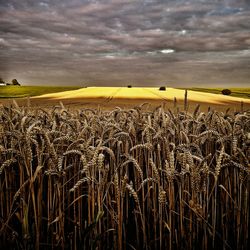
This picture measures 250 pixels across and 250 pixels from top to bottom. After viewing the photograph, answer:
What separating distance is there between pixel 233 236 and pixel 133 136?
147 centimetres

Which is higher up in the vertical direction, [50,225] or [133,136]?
[133,136]

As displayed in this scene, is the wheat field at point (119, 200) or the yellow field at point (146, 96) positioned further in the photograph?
the yellow field at point (146, 96)

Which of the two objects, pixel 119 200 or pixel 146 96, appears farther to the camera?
pixel 146 96

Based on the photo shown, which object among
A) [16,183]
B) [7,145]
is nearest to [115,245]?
[16,183]

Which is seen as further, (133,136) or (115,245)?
(133,136)

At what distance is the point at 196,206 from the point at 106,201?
838mm

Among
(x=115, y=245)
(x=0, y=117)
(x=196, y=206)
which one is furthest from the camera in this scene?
(x=0, y=117)

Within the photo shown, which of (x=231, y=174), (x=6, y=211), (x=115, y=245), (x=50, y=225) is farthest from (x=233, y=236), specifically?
(x=6, y=211)

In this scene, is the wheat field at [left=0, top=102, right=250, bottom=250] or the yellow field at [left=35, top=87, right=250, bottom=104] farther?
the yellow field at [left=35, top=87, right=250, bottom=104]

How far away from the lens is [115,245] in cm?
323

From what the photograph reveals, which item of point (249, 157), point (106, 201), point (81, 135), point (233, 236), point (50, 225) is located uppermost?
point (81, 135)

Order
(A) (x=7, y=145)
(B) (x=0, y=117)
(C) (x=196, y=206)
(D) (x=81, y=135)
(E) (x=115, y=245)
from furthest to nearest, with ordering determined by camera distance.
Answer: (B) (x=0, y=117) → (A) (x=7, y=145) → (D) (x=81, y=135) → (E) (x=115, y=245) → (C) (x=196, y=206)

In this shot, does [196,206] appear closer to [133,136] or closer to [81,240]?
[81,240]

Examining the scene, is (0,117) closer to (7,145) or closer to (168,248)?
(7,145)
